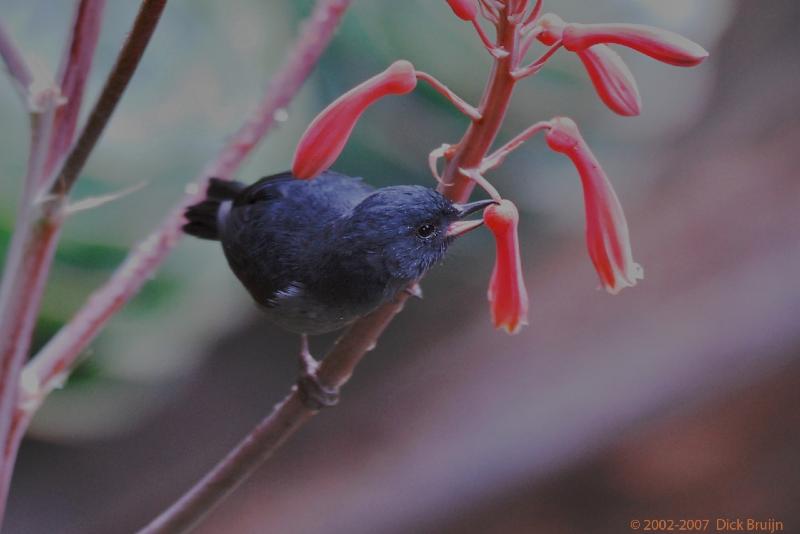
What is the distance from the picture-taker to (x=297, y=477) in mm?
1933

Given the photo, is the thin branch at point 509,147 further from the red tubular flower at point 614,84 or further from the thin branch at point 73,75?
the thin branch at point 73,75

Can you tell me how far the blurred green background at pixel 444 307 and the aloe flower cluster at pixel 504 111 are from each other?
3.39ft

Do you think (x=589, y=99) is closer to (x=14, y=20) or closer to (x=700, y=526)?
(x=700, y=526)

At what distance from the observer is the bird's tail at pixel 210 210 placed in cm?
100

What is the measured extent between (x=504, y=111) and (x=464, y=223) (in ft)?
0.63

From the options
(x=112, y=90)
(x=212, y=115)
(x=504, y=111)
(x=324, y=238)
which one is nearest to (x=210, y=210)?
(x=324, y=238)

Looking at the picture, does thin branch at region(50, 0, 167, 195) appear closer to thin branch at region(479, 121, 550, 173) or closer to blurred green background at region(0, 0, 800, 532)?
thin branch at region(479, 121, 550, 173)

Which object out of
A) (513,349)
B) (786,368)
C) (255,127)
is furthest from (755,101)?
(255,127)

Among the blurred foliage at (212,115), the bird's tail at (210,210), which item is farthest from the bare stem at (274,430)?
the blurred foliage at (212,115)

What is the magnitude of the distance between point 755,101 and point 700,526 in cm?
93

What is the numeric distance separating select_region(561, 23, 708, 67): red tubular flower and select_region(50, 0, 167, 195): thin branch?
0.77ft

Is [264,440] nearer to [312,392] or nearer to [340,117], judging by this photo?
[312,392]

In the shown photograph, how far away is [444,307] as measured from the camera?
83.4 inches

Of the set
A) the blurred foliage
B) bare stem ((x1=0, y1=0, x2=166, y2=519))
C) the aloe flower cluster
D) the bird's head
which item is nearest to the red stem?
the aloe flower cluster
